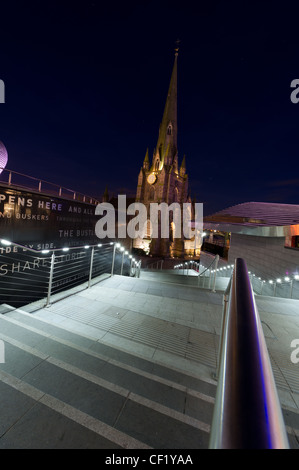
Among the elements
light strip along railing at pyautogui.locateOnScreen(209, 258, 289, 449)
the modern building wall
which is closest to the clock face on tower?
the modern building wall

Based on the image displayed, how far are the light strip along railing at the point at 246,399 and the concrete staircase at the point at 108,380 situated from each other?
1333 millimetres

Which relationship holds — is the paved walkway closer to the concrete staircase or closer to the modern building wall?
the concrete staircase

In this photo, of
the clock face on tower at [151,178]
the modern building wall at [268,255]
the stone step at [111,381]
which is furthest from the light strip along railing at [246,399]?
the clock face on tower at [151,178]

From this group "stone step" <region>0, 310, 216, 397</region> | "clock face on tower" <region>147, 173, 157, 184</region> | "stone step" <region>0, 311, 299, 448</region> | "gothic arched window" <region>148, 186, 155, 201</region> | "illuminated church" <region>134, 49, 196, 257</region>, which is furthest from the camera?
"gothic arched window" <region>148, 186, 155, 201</region>

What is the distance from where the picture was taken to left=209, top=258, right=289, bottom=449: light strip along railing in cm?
50

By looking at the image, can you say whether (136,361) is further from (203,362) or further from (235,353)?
(235,353)

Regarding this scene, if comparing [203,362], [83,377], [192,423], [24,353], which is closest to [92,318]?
[24,353]

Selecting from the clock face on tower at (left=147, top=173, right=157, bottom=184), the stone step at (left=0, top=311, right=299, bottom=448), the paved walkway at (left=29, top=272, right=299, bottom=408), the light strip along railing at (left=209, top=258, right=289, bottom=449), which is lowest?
the paved walkway at (left=29, top=272, right=299, bottom=408)

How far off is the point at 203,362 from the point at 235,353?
2437mm

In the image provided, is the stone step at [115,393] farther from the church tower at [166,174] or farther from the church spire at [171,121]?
the church spire at [171,121]

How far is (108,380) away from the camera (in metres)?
2.19

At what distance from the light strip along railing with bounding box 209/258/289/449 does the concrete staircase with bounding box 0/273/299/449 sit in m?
1.33

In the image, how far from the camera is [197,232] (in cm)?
5212
